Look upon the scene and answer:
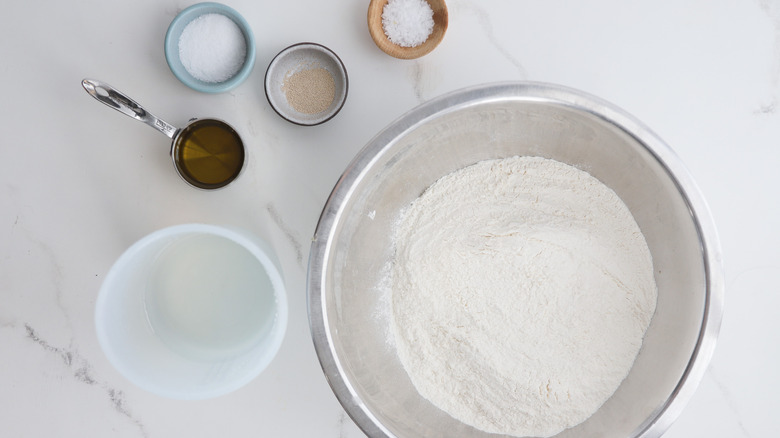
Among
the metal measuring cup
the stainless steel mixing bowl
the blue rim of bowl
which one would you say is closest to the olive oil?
the metal measuring cup

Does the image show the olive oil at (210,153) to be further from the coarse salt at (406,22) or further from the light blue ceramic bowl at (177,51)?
the coarse salt at (406,22)

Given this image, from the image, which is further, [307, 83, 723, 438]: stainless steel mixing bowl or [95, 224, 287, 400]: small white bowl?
[95, 224, 287, 400]: small white bowl

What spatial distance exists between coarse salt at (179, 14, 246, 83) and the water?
0.35 m

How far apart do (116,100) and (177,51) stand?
0.17m

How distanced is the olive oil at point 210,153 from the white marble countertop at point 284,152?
48 millimetres

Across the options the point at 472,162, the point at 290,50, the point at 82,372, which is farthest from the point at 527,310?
the point at 82,372

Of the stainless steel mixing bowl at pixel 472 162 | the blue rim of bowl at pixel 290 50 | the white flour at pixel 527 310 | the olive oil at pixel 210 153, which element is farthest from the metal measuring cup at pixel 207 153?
the white flour at pixel 527 310

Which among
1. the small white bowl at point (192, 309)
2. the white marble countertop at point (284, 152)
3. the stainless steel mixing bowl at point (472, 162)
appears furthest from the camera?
the white marble countertop at point (284, 152)

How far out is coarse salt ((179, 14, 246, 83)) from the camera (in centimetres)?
101

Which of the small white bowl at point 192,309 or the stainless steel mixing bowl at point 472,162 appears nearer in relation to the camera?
the stainless steel mixing bowl at point 472,162

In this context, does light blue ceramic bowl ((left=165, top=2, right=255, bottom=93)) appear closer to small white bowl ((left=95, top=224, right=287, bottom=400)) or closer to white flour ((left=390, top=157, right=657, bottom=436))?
small white bowl ((left=95, top=224, right=287, bottom=400))

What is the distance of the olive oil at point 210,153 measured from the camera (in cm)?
101

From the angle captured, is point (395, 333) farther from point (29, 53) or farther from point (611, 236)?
point (29, 53)

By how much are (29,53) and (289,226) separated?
69cm
